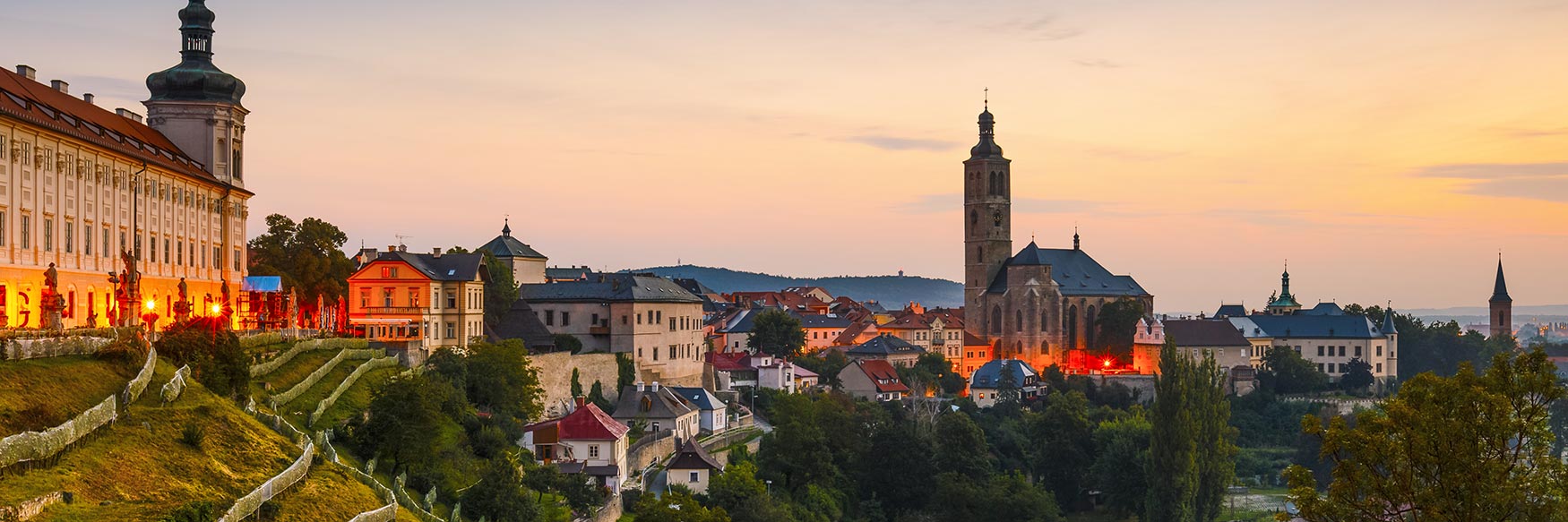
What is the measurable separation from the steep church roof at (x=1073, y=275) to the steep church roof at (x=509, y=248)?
171ft

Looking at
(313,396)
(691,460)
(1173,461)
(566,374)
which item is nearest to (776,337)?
(1173,461)

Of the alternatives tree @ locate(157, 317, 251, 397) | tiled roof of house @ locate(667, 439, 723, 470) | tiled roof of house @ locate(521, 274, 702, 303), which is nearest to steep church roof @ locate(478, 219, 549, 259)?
tiled roof of house @ locate(521, 274, 702, 303)

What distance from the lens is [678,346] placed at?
105 meters

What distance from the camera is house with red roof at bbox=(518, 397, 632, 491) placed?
219 ft

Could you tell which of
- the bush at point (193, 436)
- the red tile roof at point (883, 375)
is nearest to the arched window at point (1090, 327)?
the red tile roof at point (883, 375)

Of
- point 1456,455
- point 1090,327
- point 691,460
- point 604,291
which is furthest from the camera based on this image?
point 1090,327

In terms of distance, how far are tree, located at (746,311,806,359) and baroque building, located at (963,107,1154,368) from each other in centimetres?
2945

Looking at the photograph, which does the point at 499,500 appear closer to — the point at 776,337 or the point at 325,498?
the point at 325,498

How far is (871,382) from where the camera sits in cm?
12731

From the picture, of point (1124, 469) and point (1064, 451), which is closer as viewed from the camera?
point (1124, 469)

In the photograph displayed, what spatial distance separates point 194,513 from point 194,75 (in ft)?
153

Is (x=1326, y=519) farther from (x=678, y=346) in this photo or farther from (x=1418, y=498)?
(x=678, y=346)

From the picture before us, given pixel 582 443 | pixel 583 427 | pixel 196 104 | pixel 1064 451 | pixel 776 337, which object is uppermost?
pixel 196 104

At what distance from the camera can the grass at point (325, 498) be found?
30641 mm
